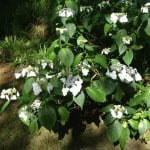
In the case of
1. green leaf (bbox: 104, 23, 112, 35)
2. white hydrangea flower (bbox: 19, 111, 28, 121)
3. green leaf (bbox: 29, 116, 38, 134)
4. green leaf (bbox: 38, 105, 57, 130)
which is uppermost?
green leaf (bbox: 104, 23, 112, 35)

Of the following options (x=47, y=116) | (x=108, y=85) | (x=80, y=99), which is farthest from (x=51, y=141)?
(x=108, y=85)

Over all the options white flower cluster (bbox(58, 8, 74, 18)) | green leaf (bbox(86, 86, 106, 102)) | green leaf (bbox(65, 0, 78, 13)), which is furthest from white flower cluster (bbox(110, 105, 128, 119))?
green leaf (bbox(65, 0, 78, 13))

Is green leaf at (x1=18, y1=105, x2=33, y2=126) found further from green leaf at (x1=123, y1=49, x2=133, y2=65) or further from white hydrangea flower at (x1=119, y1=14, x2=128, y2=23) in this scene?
white hydrangea flower at (x1=119, y1=14, x2=128, y2=23)

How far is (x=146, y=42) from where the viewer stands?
12.8ft

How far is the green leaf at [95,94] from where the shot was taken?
3385 millimetres

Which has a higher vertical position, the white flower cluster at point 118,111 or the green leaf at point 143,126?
the white flower cluster at point 118,111

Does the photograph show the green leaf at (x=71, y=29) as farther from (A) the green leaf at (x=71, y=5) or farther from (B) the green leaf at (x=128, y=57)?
(B) the green leaf at (x=128, y=57)

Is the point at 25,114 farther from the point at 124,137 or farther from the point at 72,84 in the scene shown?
the point at 124,137

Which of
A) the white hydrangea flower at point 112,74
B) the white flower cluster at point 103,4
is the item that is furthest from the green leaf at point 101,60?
the white flower cluster at point 103,4

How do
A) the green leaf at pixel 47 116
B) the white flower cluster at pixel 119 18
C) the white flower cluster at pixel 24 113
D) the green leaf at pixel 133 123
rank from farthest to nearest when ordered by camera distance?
the white flower cluster at pixel 119 18, the green leaf at pixel 133 123, the white flower cluster at pixel 24 113, the green leaf at pixel 47 116

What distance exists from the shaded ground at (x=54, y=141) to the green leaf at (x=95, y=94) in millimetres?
485

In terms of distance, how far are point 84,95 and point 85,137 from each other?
0.58 meters

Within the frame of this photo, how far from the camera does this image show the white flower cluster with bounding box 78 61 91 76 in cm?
342

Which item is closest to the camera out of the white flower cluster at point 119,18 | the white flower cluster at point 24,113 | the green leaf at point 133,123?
the white flower cluster at point 24,113
